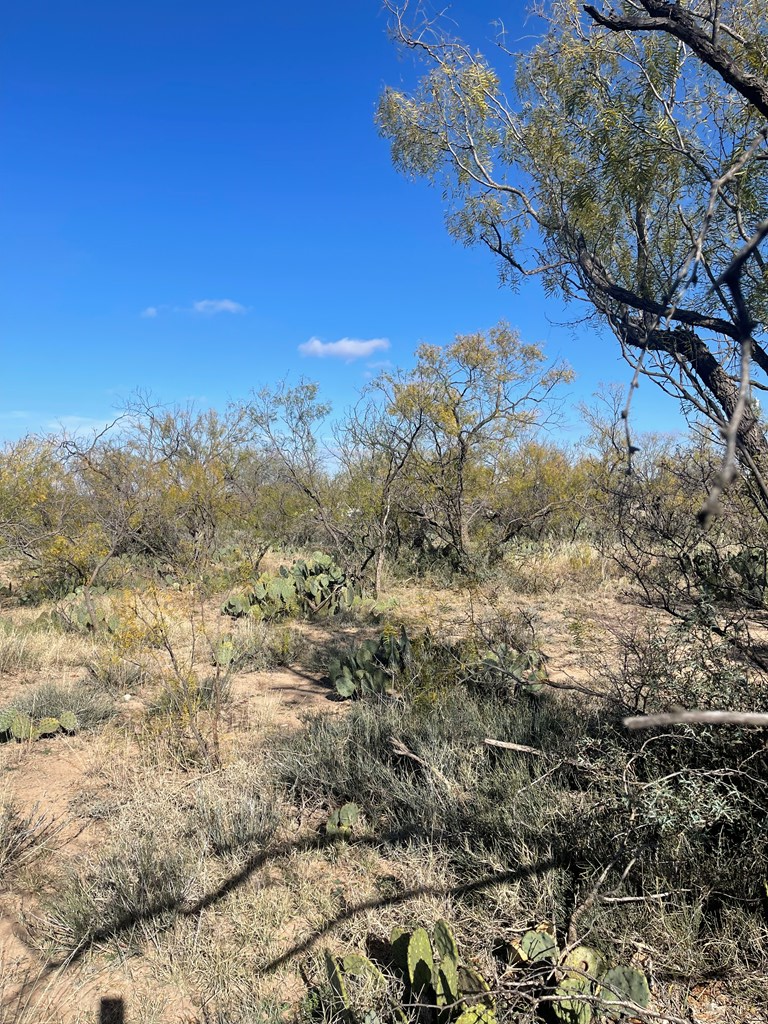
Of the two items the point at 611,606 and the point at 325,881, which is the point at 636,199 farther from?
the point at 611,606

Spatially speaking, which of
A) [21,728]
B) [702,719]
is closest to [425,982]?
[702,719]

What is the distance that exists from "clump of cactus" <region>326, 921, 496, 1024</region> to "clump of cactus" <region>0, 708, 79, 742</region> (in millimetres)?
3612

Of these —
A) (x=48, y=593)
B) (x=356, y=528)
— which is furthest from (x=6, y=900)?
(x=356, y=528)

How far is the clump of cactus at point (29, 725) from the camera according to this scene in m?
4.93

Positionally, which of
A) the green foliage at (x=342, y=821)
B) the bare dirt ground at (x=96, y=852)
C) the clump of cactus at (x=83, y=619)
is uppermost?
the clump of cactus at (x=83, y=619)

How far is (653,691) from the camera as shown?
10.5 feet

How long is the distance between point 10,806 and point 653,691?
13.0ft

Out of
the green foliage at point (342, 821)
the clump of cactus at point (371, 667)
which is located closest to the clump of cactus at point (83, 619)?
the clump of cactus at point (371, 667)

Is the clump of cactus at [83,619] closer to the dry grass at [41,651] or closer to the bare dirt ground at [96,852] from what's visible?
the dry grass at [41,651]

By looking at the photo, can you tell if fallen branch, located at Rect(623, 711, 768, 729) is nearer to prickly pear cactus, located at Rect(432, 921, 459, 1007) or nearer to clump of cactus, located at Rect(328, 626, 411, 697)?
prickly pear cactus, located at Rect(432, 921, 459, 1007)

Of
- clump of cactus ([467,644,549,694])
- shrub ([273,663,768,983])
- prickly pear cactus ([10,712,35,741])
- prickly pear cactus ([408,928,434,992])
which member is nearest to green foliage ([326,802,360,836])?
shrub ([273,663,768,983])

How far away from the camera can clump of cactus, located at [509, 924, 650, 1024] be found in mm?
2059

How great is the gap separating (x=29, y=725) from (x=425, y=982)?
4.07 meters

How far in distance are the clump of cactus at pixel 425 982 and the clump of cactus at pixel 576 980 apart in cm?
21
